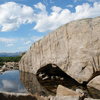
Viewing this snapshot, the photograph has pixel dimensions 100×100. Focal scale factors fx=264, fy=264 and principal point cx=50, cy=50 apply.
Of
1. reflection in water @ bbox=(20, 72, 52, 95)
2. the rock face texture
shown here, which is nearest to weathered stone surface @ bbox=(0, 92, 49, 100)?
reflection in water @ bbox=(20, 72, 52, 95)

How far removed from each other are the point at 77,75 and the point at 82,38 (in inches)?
216

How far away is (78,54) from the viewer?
3816 centimetres

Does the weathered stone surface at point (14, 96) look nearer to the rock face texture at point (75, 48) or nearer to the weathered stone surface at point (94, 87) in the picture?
the weathered stone surface at point (94, 87)

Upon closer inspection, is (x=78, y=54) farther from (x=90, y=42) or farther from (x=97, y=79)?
(x=97, y=79)

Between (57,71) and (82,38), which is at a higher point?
(82,38)

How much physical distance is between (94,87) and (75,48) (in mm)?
8776

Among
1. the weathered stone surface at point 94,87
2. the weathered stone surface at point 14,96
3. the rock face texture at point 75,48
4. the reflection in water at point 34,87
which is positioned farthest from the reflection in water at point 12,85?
the weathered stone surface at point 14,96

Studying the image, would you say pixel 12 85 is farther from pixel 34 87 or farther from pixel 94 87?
pixel 94 87

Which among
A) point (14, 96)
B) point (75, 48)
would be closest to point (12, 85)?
point (75, 48)

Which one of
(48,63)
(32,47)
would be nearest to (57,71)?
(48,63)

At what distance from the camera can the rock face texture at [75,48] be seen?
119ft

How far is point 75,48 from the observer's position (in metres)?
39.2

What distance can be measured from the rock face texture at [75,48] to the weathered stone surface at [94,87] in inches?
81.2

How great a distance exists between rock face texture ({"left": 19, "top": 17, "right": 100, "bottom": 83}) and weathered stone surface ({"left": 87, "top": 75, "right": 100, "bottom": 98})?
6.77ft
